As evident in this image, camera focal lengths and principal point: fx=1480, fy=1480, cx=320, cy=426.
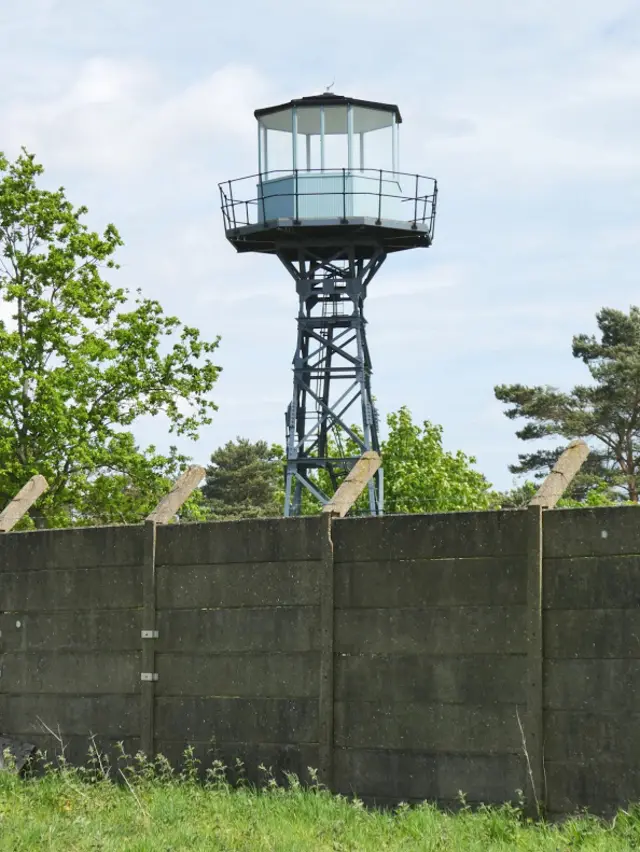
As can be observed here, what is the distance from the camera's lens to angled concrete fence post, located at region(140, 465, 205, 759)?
13250mm

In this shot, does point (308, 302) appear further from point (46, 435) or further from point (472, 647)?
point (472, 647)

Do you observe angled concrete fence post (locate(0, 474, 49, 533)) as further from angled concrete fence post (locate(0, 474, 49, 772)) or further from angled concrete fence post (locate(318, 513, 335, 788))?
angled concrete fence post (locate(318, 513, 335, 788))

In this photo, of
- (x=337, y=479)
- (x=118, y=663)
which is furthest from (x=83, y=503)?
(x=118, y=663)

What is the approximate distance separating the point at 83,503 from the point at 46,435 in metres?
2.13

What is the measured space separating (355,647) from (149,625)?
Answer: 221 cm

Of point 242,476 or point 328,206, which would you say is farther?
point 242,476

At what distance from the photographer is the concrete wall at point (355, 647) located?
10.9 metres

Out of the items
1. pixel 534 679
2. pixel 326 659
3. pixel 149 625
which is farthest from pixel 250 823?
pixel 149 625

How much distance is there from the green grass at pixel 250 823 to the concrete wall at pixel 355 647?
0.35 metres

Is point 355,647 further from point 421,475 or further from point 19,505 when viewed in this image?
point 421,475

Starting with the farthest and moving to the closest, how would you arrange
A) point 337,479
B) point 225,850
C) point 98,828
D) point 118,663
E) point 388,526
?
1. point 337,479
2. point 118,663
3. point 388,526
4. point 98,828
5. point 225,850

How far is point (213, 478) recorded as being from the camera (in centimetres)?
8400

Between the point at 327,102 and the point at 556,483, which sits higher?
the point at 327,102

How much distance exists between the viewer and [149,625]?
1330cm
